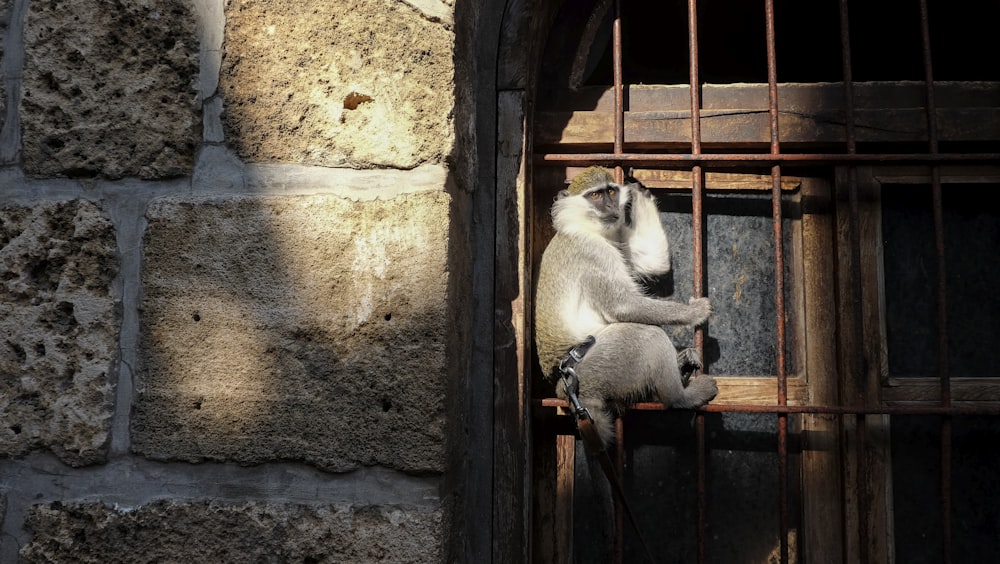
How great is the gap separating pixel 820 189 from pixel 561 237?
2.64ft

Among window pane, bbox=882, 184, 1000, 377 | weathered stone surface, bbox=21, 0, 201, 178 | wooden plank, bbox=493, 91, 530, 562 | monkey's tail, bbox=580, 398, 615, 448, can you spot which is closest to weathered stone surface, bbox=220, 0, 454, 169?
weathered stone surface, bbox=21, 0, 201, 178

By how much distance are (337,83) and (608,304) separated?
128 centimetres

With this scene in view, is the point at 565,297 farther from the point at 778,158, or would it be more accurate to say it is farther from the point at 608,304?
the point at 778,158

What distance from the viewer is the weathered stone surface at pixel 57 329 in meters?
1.56

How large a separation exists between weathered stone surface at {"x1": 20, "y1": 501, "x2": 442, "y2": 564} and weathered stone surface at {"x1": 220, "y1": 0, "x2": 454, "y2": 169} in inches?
28.6

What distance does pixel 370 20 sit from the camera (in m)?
1.63

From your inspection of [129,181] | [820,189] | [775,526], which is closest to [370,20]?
A: [129,181]

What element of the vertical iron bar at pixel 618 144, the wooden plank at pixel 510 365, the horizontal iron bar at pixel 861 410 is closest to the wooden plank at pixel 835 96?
the vertical iron bar at pixel 618 144

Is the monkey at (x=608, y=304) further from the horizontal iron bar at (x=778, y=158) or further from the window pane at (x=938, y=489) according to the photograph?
→ the window pane at (x=938, y=489)

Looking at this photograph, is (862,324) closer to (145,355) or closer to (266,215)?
(266,215)

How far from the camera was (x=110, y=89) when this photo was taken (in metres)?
1.64

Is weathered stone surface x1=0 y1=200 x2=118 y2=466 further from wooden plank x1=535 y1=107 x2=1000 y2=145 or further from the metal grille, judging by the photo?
wooden plank x1=535 y1=107 x2=1000 y2=145

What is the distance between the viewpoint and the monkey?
2307mm

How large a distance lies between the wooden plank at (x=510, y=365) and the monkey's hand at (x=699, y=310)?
1.86 feet
